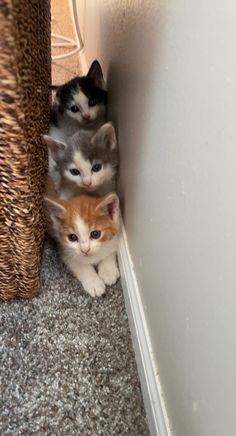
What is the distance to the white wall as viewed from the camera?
0.48 metres

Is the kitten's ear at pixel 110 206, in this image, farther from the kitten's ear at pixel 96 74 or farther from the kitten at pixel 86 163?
the kitten's ear at pixel 96 74

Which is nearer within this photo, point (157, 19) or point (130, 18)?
point (157, 19)

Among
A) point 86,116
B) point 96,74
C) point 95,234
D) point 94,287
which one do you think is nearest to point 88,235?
point 95,234

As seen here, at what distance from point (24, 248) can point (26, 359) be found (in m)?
0.25

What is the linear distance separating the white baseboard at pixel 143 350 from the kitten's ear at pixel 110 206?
2.3 inches

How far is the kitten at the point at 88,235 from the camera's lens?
996 millimetres

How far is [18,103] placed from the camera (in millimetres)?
588

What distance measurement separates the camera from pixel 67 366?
2.93 ft

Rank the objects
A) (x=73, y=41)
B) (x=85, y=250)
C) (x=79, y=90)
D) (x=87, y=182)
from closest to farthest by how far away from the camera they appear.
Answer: (x=85, y=250) < (x=87, y=182) < (x=79, y=90) < (x=73, y=41)

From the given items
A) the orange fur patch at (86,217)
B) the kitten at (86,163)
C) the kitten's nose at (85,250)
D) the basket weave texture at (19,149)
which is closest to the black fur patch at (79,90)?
the kitten at (86,163)

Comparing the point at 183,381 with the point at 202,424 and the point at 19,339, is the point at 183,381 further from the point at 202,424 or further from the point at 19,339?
the point at 19,339

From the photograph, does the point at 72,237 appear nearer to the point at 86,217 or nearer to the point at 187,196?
the point at 86,217

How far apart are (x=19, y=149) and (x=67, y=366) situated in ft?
1.59

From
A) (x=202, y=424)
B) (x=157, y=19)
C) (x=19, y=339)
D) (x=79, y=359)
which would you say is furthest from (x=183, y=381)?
(x=157, y=19)
